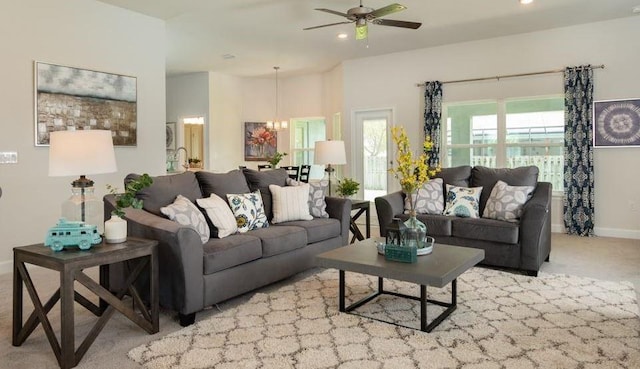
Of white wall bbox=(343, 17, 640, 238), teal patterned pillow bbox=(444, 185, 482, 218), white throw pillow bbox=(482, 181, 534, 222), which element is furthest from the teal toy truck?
white wall bbox=(343, 17, 640, 238)

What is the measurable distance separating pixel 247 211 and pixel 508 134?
14.7 feet

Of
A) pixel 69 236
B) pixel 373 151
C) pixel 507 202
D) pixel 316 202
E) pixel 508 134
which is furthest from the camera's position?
pixel 373 151

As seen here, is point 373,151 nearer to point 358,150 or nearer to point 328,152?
point 358,150

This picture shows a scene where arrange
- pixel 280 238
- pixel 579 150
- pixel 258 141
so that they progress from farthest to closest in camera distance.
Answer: pixel 258 141 → pixel 579 150 → pixel 280 238

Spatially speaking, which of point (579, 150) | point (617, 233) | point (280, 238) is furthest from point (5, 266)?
point (617, 233)

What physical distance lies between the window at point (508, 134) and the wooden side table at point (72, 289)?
5379mm

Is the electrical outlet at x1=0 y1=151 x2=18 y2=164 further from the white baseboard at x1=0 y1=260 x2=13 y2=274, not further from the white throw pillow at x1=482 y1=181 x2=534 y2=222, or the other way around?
the white throw pillow at x1=482 y1=181 x2=534 y2=222

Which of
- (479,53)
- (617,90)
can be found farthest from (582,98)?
(479,53)

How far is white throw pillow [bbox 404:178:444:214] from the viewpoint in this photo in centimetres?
480

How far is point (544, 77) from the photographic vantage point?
244 inches

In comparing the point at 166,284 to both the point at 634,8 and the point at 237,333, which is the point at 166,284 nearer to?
the point at 237,333

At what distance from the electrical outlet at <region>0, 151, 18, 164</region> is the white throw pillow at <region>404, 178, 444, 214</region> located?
390 cm

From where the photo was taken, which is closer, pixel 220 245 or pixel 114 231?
Answer: pixel 114 231

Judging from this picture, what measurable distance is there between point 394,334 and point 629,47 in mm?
5291
